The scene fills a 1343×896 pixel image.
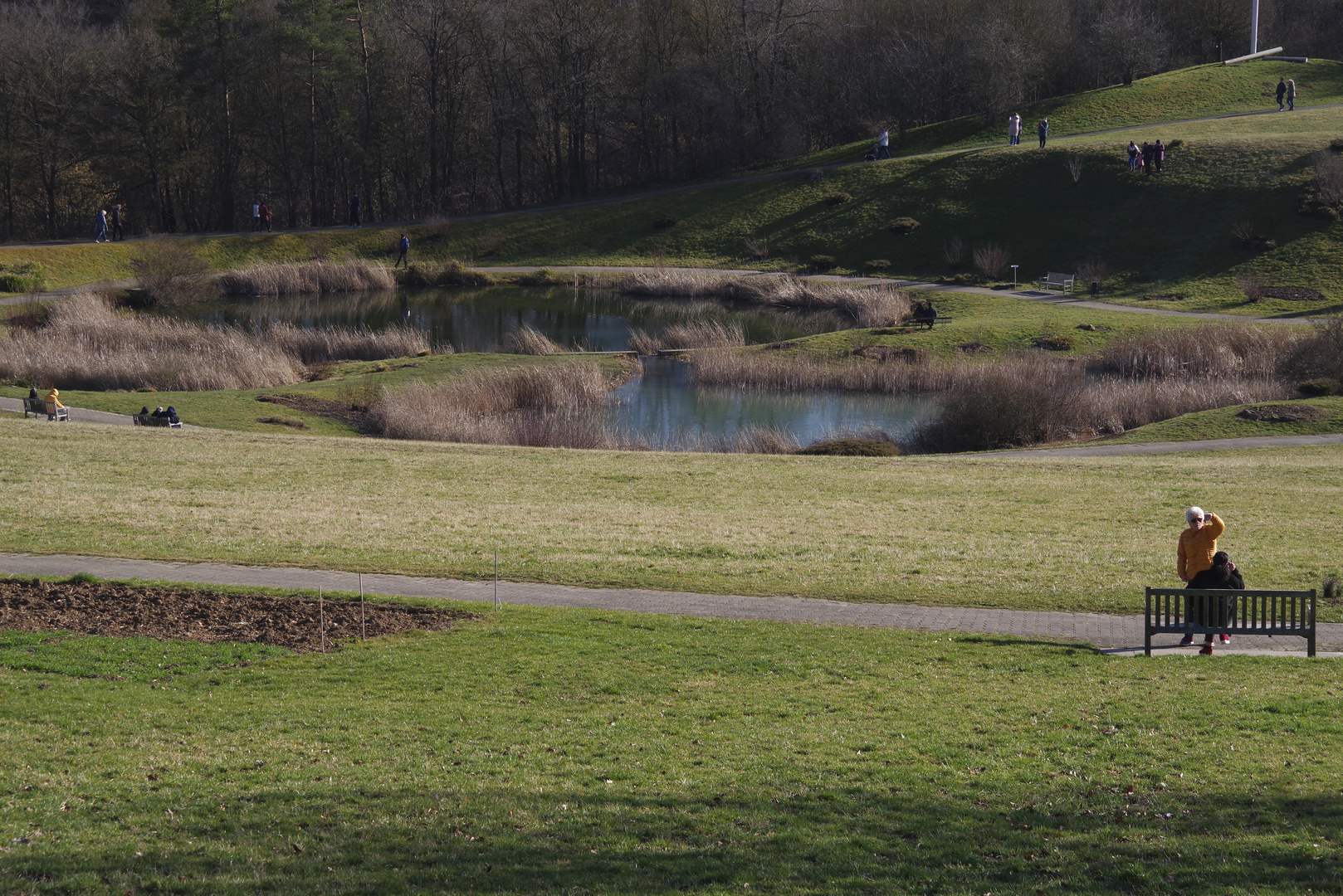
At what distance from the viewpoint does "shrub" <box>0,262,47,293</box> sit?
59.8m

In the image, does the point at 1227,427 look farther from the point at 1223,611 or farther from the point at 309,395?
the point at 309,395

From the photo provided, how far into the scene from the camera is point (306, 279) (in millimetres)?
69750

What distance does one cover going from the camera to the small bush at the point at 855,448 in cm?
3225


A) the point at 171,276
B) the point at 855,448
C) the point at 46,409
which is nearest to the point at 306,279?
the point at 171,276

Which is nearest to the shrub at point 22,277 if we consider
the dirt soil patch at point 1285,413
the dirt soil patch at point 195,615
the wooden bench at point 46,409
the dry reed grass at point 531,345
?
the dry reed grass at point 531,345

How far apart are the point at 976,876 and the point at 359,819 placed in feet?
13.7

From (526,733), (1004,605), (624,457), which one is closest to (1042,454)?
(624,457)

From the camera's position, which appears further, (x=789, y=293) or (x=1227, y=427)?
(x=789, y=293)

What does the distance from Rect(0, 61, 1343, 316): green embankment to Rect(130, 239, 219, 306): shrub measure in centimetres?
414

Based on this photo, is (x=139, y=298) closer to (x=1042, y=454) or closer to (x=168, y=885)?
(x=1042, y=454)

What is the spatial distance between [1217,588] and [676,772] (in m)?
7.52

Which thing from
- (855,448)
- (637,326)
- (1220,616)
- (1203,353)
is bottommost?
(1220,616)

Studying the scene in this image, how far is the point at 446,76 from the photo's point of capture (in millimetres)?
86688

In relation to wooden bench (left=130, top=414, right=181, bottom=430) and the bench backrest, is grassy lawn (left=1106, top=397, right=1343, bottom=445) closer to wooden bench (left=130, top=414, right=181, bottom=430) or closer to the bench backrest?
the bench backrest
